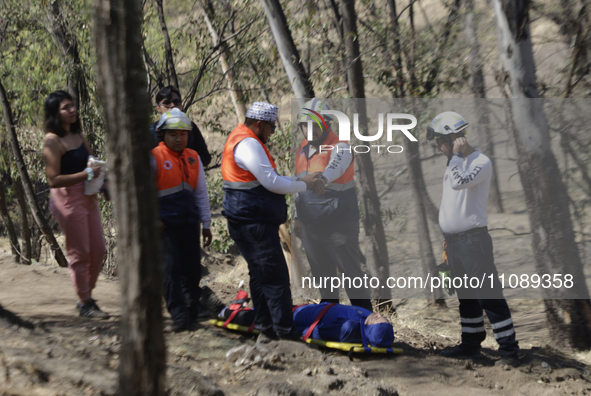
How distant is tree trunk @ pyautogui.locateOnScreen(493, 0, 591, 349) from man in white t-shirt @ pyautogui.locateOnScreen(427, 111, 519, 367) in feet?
4.38

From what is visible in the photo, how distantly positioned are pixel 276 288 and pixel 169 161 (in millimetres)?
1381

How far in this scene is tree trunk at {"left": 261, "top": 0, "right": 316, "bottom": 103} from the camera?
6.89 m

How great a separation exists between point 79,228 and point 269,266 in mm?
1604

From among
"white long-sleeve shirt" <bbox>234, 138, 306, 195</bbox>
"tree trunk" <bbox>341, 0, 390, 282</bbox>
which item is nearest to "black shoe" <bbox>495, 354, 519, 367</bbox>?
"white long-sleeve shirt" <bbox>234, 138, 306, 195</bbox>

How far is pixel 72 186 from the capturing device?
4336 mm

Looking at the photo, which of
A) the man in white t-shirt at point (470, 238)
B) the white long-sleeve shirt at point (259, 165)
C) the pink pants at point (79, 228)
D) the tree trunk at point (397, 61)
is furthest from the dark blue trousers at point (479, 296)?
the tree trunk at point (397, 61)

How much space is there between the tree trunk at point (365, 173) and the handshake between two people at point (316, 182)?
1.66 m

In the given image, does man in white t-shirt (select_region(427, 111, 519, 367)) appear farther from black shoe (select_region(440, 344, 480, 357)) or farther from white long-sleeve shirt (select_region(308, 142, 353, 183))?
white long-sleeve shirt (select_region(308, 142, 353, 183))

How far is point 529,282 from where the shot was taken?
5.70 metres

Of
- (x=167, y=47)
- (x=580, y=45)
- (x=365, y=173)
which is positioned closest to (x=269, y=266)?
(x=365, y=173)

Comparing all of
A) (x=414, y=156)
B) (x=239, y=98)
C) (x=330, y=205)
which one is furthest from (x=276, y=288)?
(x=239, y=98)

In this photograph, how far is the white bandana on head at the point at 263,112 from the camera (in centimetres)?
434

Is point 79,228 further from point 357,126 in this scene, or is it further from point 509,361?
point 509,361

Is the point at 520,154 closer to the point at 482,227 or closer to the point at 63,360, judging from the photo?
the point at 482,227
